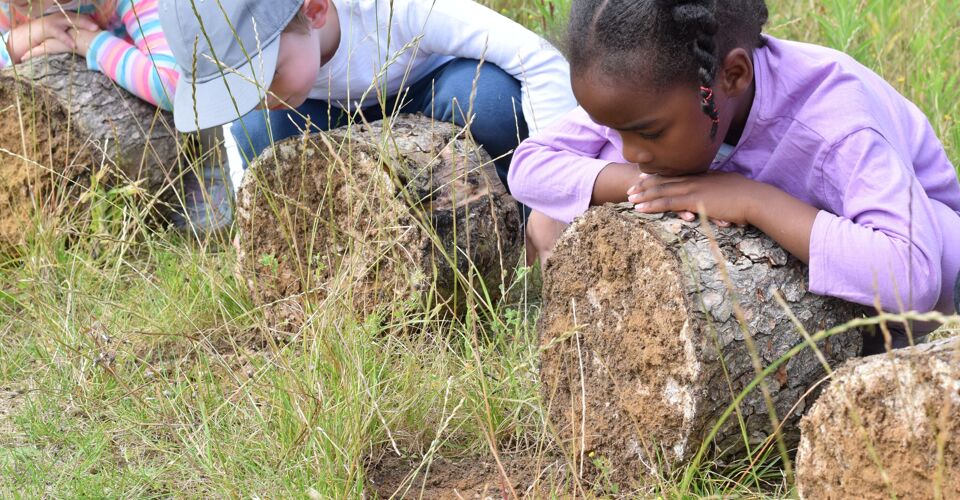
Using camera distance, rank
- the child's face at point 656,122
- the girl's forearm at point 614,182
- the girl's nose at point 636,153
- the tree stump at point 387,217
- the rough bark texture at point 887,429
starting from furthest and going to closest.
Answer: the tree stump at point 387,217
the girl's forearm at point 614,182
the girl's nose at point 636,153
the child's face at point 656,122
the rough bark texture at point 887,429

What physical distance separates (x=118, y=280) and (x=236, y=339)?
0.51 m

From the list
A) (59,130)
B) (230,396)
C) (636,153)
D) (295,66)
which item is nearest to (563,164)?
(636,153)

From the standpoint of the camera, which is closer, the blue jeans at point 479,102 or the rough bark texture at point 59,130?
the blue jeans at point 479,102

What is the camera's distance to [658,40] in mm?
1954

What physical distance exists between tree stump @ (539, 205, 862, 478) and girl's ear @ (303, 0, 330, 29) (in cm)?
115

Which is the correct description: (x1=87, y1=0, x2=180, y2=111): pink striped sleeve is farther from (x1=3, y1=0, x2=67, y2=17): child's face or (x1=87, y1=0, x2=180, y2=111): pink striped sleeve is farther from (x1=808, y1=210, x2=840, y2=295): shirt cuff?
(x1=808, y1=210, x2=840, y2=295): shirt cuff

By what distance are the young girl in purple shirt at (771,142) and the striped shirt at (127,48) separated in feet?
5.83

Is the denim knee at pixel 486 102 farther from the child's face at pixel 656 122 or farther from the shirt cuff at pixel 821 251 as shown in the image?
the shirt cuff at pixel 821 251

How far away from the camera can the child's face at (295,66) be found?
9.19 feet

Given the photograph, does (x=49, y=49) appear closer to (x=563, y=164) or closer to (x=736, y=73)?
(x=563, y=164)

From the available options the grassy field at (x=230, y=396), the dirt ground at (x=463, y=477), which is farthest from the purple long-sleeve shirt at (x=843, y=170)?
the dirt ground at (x=463, y=477)

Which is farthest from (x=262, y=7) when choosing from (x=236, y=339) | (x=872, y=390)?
(x=872, y=390)

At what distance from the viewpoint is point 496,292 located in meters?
2.94

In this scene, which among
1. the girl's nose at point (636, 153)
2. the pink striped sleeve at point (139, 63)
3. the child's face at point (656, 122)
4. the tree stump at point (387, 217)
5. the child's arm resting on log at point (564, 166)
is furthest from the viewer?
the pink striped sleeve at point (139, 63)
